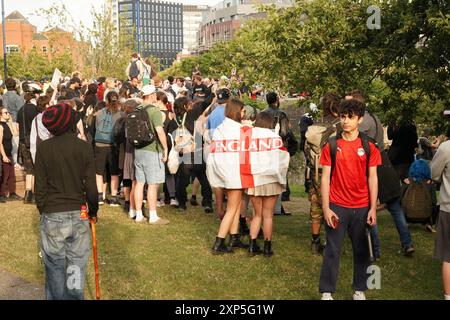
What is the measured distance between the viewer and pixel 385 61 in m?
8.38

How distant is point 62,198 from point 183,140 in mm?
5486

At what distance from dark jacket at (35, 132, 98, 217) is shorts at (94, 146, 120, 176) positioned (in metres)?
5.92

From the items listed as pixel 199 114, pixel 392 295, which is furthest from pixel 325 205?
pixel 199 114

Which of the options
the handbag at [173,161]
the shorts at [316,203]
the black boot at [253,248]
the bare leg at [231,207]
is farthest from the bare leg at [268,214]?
the handbag at [173,161]

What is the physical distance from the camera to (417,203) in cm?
955

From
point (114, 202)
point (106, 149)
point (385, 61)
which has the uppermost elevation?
point (385, 61)

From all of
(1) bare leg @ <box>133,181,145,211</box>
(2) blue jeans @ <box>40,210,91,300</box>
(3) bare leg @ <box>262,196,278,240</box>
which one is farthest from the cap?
(1) bare leg @ <box>133,181,145,211</box>

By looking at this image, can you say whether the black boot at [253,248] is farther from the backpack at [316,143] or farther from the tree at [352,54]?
the tree at [352,54]

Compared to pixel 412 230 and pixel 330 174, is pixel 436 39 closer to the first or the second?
pixel 330 174

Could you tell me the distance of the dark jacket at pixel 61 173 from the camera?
217 inches

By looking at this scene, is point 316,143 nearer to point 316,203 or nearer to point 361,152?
point 316,203

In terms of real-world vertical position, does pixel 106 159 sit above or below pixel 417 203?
above

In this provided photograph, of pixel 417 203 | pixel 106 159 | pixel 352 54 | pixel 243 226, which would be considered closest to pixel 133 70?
pixel 106 159
